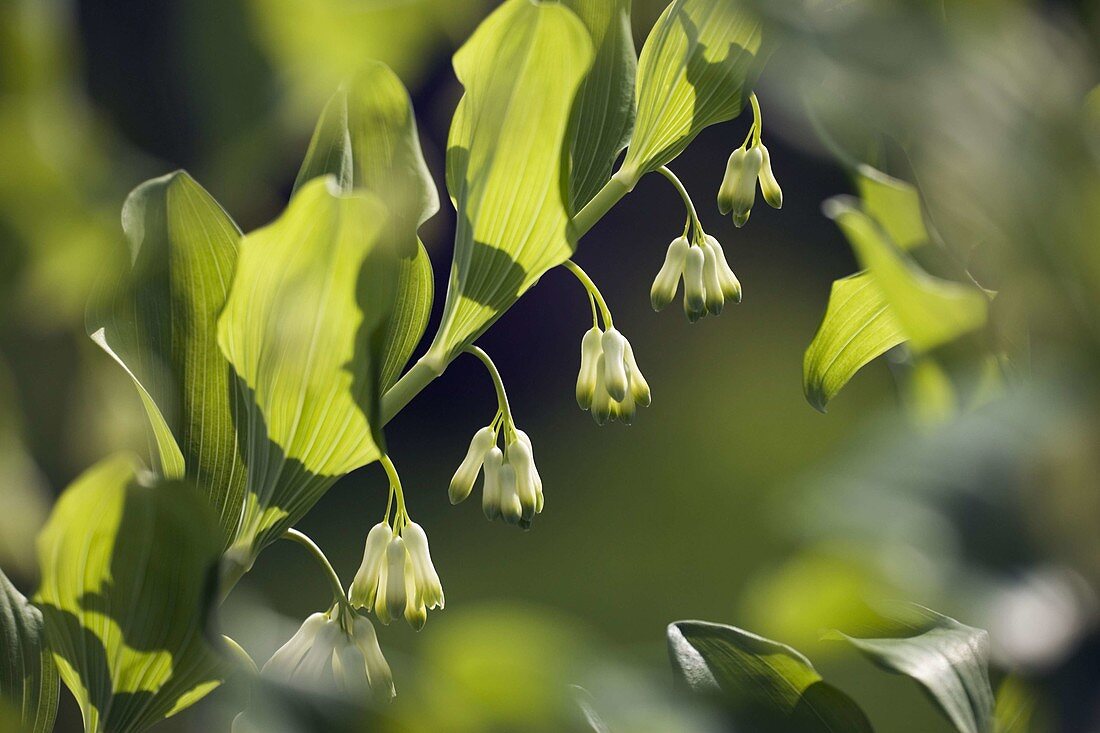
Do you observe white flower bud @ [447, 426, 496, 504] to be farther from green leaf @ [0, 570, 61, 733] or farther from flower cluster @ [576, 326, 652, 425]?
green leaf @ [0, 570, 61, 733]

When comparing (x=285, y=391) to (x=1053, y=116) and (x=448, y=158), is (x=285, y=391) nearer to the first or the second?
(x=448, y=158)

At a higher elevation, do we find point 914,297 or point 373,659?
point 914,297

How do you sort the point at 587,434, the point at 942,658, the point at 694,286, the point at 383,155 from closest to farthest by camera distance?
the point at 587,434 → the point at 942,658 → the point at 383,155 → the point at 694,286

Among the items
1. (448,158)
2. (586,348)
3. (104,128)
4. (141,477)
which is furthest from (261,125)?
(586,348)

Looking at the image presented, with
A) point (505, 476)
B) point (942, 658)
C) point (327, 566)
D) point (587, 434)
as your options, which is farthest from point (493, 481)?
point (587, 434)

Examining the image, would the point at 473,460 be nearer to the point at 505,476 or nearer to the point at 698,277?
the point at 505,476

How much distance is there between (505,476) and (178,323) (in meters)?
0.16

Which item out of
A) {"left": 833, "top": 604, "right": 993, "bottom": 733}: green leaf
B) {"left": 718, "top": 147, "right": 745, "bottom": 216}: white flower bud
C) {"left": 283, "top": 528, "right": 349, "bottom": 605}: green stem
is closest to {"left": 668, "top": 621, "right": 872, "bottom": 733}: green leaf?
{"left": 833, "top": 604, "right": 993, "bottom": 733}: green leaf

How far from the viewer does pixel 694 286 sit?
45cm

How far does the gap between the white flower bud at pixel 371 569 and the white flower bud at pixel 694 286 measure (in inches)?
6.5

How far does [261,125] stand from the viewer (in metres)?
0.09

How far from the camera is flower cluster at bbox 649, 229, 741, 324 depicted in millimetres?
448

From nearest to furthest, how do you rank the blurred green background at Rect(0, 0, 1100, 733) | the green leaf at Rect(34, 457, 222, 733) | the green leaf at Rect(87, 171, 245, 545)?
the blurred green background at Rect(0, 0, 1100, 733) < the green leaf at Rect(34, 457, 222, 733) < the green leaf at Rect(87, 171, 245, 545)

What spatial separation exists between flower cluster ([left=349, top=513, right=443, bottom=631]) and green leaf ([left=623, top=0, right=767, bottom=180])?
17 centimetres
